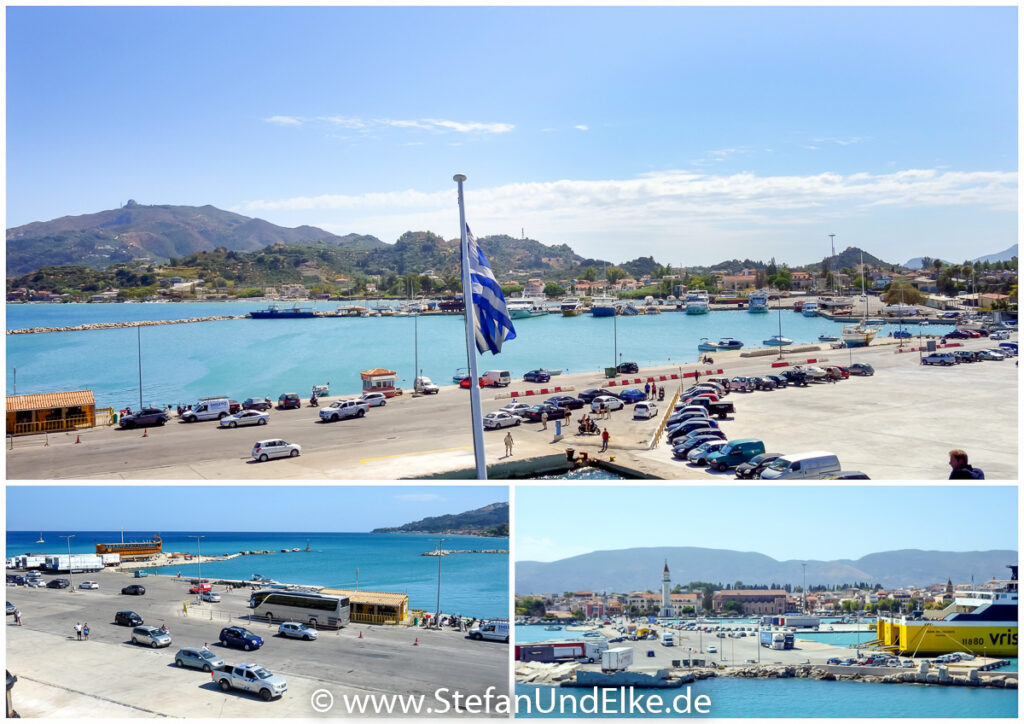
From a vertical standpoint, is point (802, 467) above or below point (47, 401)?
below

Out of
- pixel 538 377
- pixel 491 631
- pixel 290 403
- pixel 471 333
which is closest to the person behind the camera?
pixel 491 631

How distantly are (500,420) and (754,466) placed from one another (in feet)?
17.0

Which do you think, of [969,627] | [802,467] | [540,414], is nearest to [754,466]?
[802,467]

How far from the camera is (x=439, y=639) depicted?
5.39 metres

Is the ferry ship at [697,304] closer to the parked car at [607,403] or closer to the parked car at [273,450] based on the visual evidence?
the parked car at [607,403]

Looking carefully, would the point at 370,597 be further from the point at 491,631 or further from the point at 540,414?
the point at 540,414

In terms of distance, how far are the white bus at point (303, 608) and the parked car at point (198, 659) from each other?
0.51 metres

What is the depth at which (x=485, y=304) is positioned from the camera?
5.84 metres

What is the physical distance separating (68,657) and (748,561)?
459 cm

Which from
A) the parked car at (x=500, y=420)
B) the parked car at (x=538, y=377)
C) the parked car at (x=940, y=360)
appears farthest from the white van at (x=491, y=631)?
the parked car at (x=940, y=360)

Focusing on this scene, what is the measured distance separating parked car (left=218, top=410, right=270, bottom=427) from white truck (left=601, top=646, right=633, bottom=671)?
36.3ft

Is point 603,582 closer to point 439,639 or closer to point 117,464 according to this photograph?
point 439,639

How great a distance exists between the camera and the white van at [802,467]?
810 centimetres

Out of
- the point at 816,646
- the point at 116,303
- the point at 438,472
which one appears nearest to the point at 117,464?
the point at 438,472
